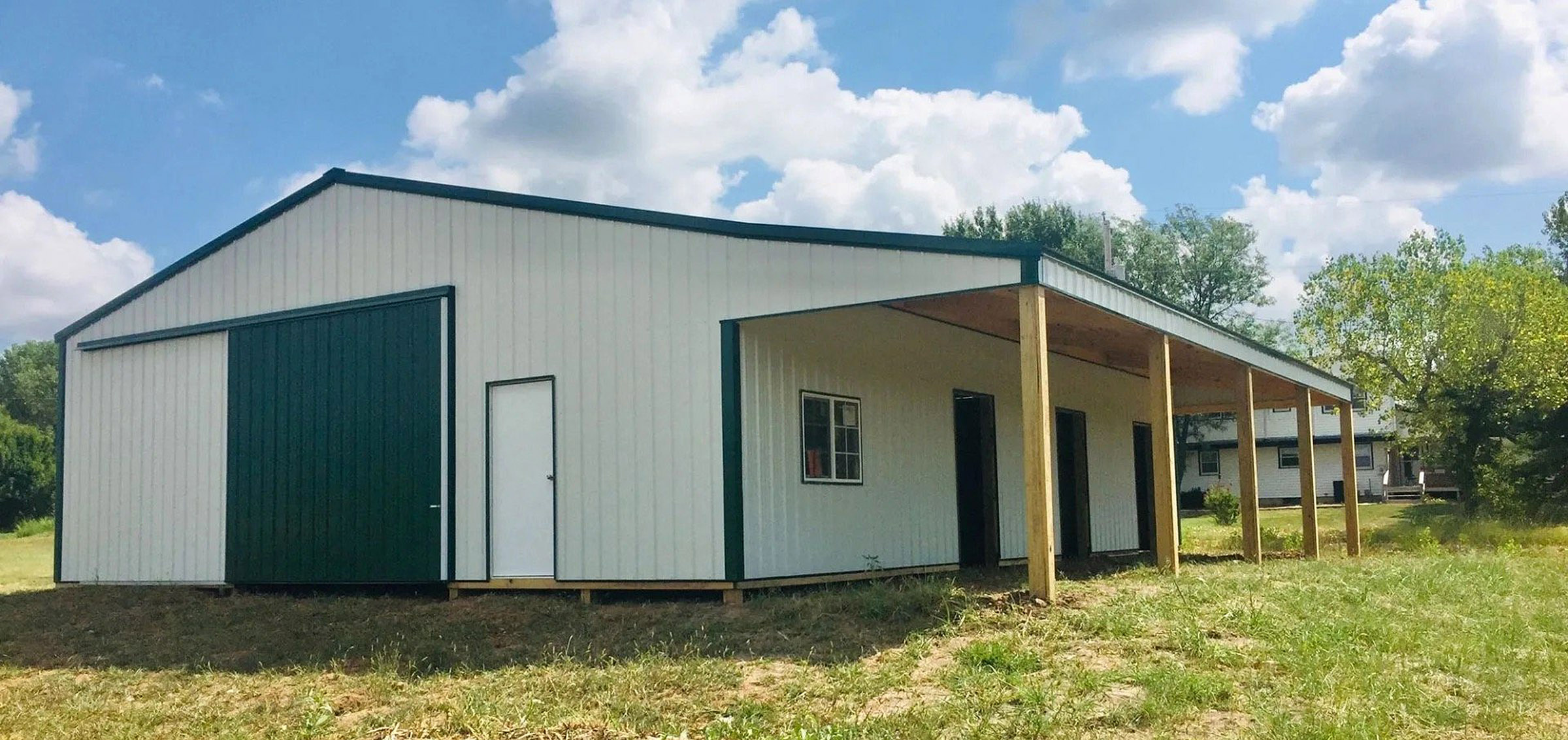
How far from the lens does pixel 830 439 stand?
40.7ft

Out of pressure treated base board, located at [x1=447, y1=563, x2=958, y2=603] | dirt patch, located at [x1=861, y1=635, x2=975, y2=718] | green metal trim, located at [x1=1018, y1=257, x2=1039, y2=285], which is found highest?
green metal trim, located at [x1=1018, y1=257, x2=1039, y2=285]

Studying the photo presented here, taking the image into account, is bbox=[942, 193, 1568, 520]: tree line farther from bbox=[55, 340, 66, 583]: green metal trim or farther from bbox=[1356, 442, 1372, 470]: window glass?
bbox=[55, 340, 66, 583]: green metal trim

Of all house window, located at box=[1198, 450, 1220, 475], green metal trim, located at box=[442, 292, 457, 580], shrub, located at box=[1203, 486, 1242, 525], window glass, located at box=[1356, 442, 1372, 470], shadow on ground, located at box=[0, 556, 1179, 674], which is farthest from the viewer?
house window, located at box=[1198, 450, 1220, 475]

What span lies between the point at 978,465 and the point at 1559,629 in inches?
263

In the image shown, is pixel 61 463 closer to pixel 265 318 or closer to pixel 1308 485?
pixel 265 318

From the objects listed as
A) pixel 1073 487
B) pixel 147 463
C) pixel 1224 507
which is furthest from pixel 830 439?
pixel 1224 507

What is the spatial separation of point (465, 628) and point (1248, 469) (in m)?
9.07

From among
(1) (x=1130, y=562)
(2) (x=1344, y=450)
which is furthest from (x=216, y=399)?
(2) (x=1344, y=450)

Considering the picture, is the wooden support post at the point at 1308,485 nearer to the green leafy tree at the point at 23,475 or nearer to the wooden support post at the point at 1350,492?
the wooden support post at the point at 1350,492

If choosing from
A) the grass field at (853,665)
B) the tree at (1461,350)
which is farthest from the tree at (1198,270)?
the grass field at (853,665)

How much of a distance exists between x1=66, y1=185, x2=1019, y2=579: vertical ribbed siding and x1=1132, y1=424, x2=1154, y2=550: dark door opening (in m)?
10.5

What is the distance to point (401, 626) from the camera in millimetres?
10750

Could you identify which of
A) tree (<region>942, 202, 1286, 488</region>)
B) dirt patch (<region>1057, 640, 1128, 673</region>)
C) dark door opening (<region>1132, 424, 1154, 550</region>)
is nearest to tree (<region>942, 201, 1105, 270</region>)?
tree (<region>942, 202, 1286, 488</region>)

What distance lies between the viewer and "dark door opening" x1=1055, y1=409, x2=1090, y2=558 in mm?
17438
